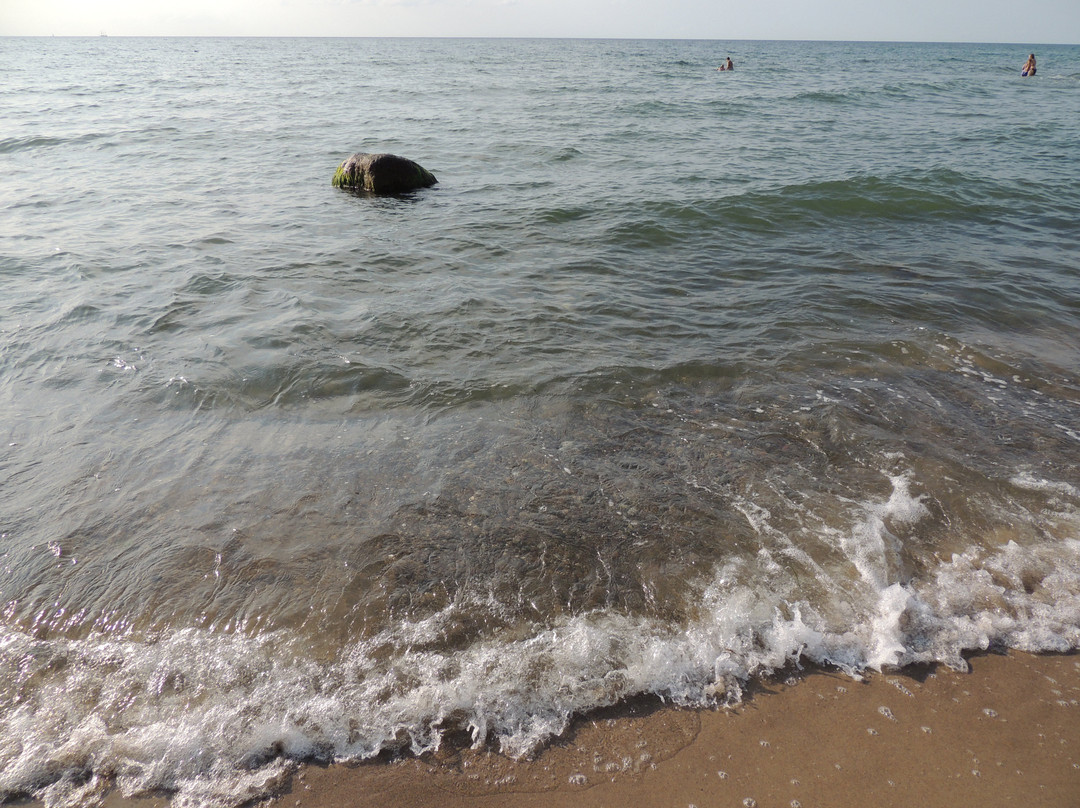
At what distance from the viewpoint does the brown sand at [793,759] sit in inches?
92.4

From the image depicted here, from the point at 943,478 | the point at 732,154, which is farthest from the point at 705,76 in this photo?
the point at 943,478

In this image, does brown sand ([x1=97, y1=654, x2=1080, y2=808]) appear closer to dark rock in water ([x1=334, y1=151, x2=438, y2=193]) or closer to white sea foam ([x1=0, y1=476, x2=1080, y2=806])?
white sea foam ([x1=0, y1=476, x2=1080, y2=806])

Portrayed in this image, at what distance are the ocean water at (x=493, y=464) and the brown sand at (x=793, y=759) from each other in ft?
0.43

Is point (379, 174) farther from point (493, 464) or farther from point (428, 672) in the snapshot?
point (428, 672)

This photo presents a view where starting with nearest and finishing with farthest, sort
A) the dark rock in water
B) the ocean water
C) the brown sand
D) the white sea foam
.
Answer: the brown sand, the white sea foam, the ocean water, the dark rock in water

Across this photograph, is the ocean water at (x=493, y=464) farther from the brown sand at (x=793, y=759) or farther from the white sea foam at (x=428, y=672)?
the brown sand at (x=793, y=759)

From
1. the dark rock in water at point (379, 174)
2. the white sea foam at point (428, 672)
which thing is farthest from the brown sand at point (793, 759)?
the dark rock in water at point (379, 174)

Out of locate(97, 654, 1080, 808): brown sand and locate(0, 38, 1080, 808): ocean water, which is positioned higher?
locate(0, 38, 1080, 808): ocean water

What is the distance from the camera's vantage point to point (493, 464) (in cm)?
425

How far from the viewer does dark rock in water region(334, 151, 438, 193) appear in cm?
1112

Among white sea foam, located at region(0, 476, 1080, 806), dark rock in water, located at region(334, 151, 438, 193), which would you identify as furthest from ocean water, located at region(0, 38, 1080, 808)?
dark rock in water, located at region(334, 151, 438, 193)

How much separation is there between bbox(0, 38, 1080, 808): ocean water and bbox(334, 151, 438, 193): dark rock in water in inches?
45.4

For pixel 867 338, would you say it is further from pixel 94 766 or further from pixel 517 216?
pixel 94 766

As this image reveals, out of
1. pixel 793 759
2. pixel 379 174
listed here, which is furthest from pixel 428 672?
pixel 379 174
